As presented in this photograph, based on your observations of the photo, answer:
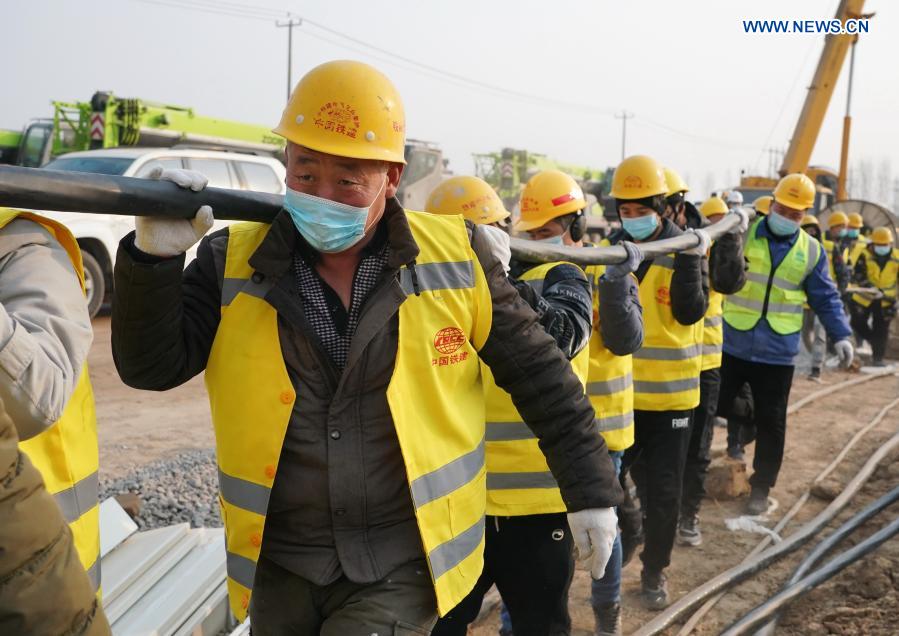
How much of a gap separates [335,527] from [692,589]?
3516 mm

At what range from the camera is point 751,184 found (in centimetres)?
2081

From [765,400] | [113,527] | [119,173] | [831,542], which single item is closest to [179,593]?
[113,527]

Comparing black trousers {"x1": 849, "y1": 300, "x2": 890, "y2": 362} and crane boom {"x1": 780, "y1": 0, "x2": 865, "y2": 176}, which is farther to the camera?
crane boom {"x1": 780, "y1": 0, "x2": 865, "y2": 176}

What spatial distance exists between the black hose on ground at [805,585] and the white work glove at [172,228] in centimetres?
326

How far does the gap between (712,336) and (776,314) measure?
0.76 meters

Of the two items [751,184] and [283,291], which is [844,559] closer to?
[283,291]

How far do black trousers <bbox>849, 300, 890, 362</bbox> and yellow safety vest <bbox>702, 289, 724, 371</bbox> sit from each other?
339 inches

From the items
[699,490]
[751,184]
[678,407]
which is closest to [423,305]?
[678,407]

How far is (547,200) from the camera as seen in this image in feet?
12.2

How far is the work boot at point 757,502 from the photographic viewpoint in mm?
6145

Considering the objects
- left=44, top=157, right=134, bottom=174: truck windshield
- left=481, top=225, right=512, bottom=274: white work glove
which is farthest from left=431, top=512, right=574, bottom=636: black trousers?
left=44, top=157, right=134, bottom=174: truck windshield

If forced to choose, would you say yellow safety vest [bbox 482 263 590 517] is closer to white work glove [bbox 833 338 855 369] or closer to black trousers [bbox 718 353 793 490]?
black trousers [bbox 718 353 793 490]

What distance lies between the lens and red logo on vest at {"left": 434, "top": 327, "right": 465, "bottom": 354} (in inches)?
84.1

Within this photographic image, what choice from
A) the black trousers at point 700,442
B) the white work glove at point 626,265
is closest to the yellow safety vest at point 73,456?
the white work glove at point 626,265
